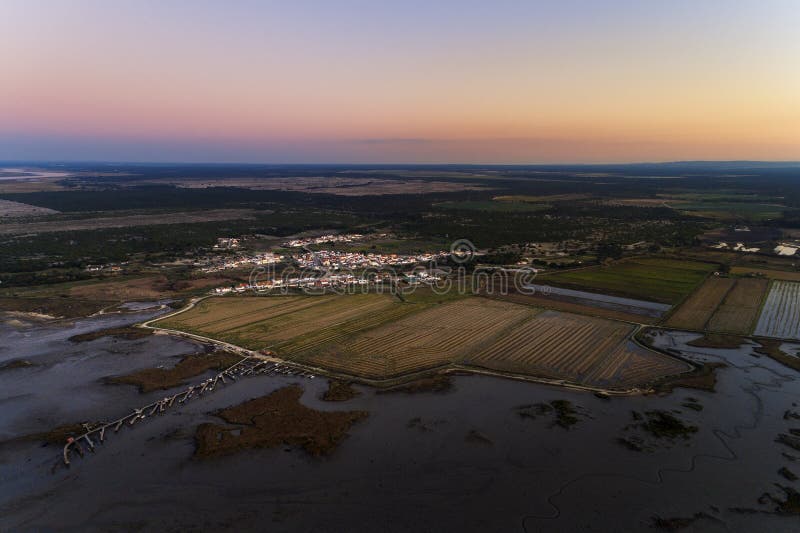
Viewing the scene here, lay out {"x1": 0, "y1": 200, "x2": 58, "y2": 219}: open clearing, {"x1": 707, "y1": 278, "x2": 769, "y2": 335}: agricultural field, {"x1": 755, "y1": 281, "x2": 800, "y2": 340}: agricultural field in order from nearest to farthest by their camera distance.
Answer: {"x1": 755, "y1": 281, "x2": 800, "y2": 340}: agricultural field
{"x1": 707, "y1": 278, "x2": 769, "y2": 335}: agricultural field
{"x1": 0, "y1": 200, "x2": 58, "y2": 219}: open clearing

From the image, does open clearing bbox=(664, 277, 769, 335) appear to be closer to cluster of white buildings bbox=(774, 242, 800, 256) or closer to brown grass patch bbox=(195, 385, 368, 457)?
cluster of white buildings bbox=(774, 242, 800, 256)

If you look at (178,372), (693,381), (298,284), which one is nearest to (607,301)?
(693,381)

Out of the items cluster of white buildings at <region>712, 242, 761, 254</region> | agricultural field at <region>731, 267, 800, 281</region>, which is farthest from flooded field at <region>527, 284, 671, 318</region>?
cluster of white buildings at <region>712, 242, 761, 254</region>

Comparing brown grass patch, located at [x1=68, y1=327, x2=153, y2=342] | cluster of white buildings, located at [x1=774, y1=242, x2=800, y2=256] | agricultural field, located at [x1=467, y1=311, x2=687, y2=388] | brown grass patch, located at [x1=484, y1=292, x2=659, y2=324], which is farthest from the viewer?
cluster of white buildings, located at [x1=774, y1=242, x2=800, y2=256]

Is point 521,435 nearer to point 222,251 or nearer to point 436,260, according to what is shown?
point 436,260

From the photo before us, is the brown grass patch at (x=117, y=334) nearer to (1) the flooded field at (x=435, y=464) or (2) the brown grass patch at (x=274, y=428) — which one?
(1) the flooded field at (x=435, y=464)

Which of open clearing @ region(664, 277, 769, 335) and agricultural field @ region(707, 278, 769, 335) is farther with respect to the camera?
open clearing @ region(664, 277, 769, 335)

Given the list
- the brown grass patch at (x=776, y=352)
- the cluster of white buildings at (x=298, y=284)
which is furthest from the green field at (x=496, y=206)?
the brown grass patch at (x=776, y=352)
